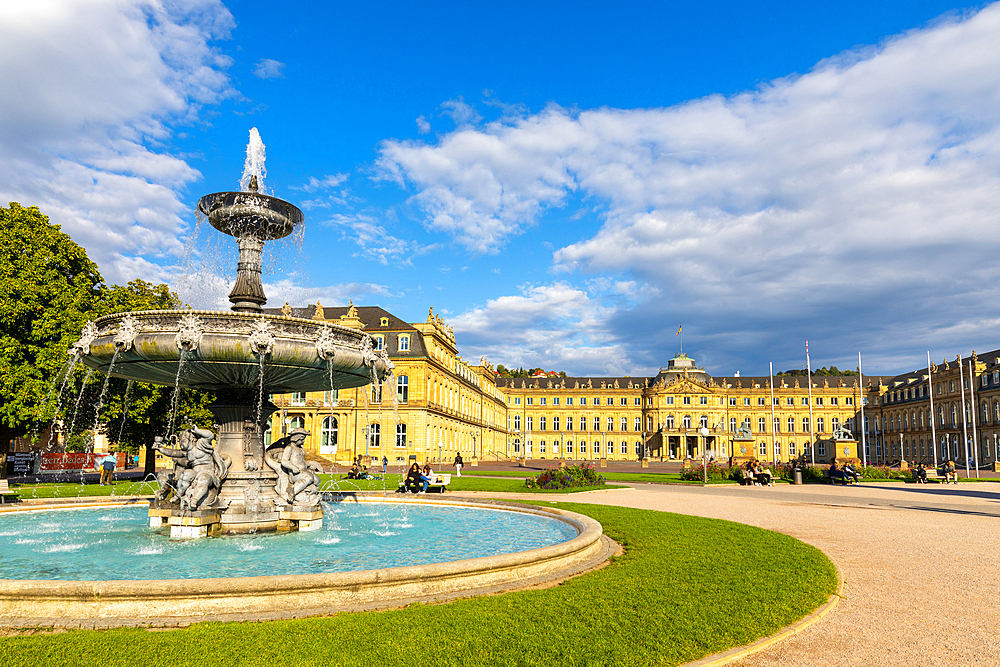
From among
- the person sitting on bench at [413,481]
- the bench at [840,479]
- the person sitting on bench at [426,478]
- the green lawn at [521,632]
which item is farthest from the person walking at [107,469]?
the bench at [840,479]

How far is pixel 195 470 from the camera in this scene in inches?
475

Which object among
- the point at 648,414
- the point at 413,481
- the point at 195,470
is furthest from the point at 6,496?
the point at 648,414

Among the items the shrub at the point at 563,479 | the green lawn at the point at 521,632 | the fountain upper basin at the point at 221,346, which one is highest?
the fountain upper basin at the point at 221,346

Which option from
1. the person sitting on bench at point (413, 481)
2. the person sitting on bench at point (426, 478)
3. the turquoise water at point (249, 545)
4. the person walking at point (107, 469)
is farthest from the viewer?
the person walking at point (107, 469)

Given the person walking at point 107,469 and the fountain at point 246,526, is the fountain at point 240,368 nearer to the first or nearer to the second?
the fountain at point 246,526

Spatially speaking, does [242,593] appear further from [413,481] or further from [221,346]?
[413,481]

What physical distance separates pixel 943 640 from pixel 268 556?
895 cm

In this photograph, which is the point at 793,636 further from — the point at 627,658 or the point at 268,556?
the point at 268,556

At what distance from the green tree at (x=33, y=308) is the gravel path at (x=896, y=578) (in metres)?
24.2

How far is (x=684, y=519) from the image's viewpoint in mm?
16406

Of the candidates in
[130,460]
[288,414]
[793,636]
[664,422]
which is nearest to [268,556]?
[793,636]

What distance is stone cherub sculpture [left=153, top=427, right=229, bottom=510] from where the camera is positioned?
11.8 metres

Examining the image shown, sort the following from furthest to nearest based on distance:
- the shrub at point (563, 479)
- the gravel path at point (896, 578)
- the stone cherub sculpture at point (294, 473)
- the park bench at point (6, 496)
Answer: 1. the shrub at point (563, 479)
2. the park bench at point (6, 496)
3. the stone cherub sculpture at point (294, 473)
4. the gravel path at point (896, 578)

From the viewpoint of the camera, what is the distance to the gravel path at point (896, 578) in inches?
239
